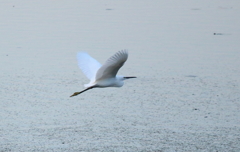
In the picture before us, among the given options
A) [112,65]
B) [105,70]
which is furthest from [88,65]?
[112,65]

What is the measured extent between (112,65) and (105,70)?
0.71ft

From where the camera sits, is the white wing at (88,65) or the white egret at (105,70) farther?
the white wing at (88,65)

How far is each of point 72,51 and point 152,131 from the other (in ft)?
9.29

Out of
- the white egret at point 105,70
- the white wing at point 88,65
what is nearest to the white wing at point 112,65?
the white egret at point 105,70

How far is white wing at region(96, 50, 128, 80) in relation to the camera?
Answer: 4582 mm

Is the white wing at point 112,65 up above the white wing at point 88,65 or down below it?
above

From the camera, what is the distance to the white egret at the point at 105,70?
15.3 ft

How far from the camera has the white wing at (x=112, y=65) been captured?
4.58 m

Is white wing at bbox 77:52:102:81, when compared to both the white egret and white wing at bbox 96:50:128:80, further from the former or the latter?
white wing at bbox 96:50:128:80

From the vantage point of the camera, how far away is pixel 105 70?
506 centimetres

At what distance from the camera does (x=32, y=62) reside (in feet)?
25.1

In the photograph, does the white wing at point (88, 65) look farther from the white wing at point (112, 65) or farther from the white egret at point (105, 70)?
the white wing at point (112, 65)

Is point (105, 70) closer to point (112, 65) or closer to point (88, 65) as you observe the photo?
point (112, 65)

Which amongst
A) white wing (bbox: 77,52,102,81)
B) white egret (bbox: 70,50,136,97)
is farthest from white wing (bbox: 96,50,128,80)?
white wing (bbox: 77,52,102,81)
